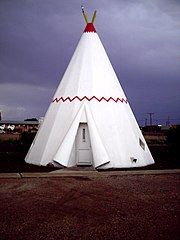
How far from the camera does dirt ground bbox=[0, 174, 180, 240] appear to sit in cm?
363

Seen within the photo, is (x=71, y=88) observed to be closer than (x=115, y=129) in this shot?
No

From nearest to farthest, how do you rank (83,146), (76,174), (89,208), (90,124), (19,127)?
1. (89,208)
2. (76,174)
3. (90,124)
4. (83,146)
5. (19,127)

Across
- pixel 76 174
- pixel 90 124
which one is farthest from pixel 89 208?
pixel 90 124

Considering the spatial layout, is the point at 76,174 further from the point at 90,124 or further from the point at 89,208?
the point at 89,208

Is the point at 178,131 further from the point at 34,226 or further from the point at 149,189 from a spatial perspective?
the point at 34,226

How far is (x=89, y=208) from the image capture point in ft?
15.6

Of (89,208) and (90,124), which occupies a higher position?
(90,124)

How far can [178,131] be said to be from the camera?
12.3 m

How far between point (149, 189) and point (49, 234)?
10.9 feet

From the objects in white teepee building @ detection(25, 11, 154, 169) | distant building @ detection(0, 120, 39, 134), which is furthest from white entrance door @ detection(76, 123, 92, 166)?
distant building @ detection(0, 120, 39, 134)

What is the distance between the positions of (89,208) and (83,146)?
4818 mm

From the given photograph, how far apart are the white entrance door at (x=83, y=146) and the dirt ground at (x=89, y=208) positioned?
7.15ft

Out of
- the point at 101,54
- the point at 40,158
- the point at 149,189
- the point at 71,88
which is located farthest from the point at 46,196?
the point at 101,54

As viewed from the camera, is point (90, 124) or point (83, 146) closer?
point (90, 124)
